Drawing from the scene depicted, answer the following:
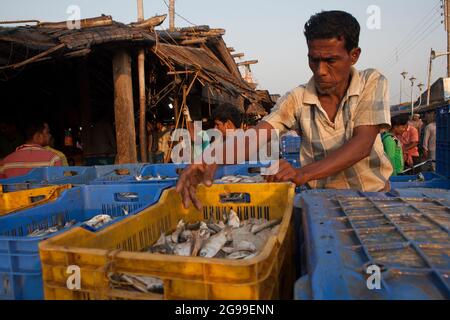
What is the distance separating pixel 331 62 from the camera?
2104 millimetres

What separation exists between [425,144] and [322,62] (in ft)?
27.0

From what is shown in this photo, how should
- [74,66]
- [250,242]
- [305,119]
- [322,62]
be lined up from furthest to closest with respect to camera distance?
[74,66]
[305,119]
[322,62]
[250,242]

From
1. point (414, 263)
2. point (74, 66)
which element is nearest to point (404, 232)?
point (414, 263)

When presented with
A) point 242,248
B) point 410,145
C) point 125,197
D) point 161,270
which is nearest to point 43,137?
point 125,197

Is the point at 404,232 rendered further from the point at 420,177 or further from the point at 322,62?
the point at 420,177

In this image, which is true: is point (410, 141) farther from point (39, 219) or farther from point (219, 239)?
point (39, 219)

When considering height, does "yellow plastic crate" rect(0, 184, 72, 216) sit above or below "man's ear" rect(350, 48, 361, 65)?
below

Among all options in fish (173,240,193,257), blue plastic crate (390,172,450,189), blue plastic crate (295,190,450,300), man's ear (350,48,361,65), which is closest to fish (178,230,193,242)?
fish (173,240,193,257)

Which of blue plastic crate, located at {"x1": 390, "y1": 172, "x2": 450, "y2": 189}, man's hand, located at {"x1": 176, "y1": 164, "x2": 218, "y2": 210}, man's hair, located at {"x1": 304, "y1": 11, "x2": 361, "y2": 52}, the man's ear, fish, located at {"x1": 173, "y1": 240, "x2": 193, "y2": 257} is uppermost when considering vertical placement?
man's hair, located at {"x1": 304, "y1": 11, "x2": 361, "y2": 52}

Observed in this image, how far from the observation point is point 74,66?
844 cm

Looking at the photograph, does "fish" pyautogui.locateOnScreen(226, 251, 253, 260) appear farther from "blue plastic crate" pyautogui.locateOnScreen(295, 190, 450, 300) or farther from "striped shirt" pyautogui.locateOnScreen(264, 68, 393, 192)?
"striped shirt" pyautogui.locateOnScreen(264, 68, 393, 192)

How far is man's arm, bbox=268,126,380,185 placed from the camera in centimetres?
187

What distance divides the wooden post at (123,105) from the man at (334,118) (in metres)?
4.75

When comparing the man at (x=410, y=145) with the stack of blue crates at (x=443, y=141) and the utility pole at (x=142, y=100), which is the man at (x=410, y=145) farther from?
the utility pole at (x=142, y=100)
